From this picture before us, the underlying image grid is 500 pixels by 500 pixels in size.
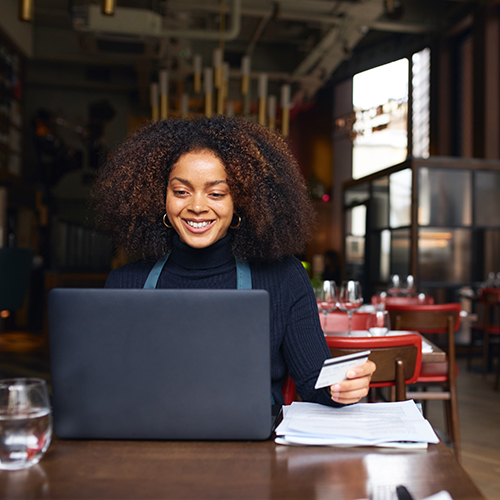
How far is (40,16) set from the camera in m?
8.21

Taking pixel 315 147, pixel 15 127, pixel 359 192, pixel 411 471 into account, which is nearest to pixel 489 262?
pixel 359 192

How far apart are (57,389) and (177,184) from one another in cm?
58

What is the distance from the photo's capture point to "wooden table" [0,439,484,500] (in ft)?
2.04

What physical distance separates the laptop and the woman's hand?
0.65 feet

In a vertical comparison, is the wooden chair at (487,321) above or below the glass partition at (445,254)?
below

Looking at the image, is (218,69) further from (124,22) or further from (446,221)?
(446,221)

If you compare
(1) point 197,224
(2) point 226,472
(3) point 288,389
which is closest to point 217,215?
(1) point 197,224

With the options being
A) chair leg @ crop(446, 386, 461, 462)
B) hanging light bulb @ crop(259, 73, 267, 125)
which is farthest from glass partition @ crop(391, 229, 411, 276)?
chair leg @ crop(446, 386, 461, 462)

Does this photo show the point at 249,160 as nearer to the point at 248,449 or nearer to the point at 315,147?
the point at 248,449

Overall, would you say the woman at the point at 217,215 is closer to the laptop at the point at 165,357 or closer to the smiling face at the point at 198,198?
the smiling face at the point at 198,198

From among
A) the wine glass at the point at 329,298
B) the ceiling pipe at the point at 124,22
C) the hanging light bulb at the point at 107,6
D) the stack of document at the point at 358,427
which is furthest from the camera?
the ceiling pipe at the point at 124,22

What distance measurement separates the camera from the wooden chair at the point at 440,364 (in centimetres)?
263

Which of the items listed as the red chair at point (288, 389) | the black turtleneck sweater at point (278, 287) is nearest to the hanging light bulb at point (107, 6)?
the black turtleneck sweater at point (278, 287)

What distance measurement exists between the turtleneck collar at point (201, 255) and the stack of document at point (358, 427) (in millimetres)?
471
